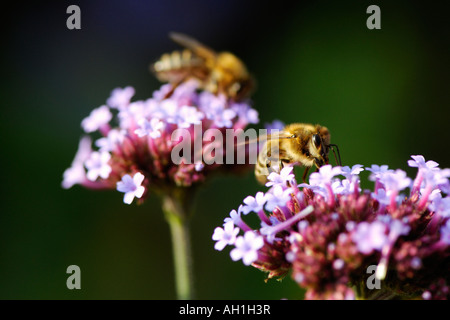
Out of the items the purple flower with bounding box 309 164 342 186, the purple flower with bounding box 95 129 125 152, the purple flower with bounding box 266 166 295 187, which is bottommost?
the purple flower with bounding box 309 164 342 186

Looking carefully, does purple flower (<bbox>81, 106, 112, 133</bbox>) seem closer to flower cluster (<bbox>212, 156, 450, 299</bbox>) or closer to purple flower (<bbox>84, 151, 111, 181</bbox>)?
purple flower (<bbox>84, 151, 111, 181</bbox>)

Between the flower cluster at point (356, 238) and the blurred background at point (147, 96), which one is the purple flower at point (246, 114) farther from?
the blurred background at point (147, 96)

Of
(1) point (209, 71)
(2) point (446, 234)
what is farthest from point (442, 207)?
(1) point (209, 71)

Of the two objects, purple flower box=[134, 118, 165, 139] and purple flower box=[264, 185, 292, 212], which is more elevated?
purple flower box=[134, 118, 165, 139]

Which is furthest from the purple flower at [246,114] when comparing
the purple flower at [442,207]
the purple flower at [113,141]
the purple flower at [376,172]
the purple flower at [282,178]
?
the purple flower at [442,207]

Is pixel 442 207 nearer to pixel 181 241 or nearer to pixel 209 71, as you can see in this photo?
pixel 181 241

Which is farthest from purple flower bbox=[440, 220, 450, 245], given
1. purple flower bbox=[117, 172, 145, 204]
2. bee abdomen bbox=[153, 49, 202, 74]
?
bee abdomen bbox=[153, 49, 202, 74]
